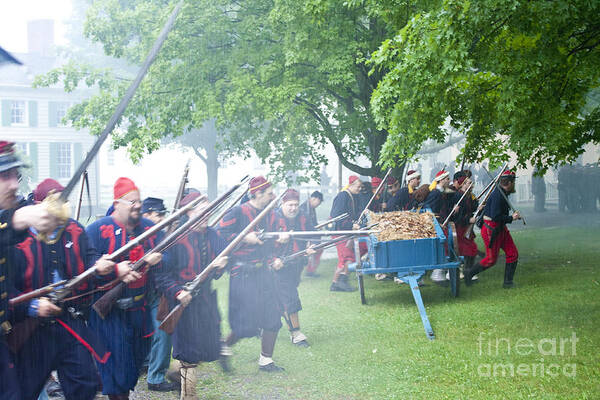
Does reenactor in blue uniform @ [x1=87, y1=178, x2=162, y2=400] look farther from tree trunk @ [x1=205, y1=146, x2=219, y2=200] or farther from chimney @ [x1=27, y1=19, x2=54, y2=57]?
chimney @ [x1=27, y1=19, x2=54, y2=57]

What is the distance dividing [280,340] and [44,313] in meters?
4.86

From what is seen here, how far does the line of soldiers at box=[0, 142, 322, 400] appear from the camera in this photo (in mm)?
4254

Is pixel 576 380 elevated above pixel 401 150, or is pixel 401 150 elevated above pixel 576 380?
pixel 401 150

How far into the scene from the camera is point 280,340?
8812 millimetres

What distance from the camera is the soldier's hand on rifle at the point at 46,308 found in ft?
14.1

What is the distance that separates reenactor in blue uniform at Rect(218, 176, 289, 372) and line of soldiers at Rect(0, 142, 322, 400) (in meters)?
0.01

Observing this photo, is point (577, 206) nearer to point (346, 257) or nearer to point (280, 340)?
point (346, 257)

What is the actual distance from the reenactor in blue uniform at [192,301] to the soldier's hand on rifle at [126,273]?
2.88 feet

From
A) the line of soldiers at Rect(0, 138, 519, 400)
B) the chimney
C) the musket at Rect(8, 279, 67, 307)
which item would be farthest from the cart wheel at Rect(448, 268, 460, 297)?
the chimney

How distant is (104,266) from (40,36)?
47.6 m

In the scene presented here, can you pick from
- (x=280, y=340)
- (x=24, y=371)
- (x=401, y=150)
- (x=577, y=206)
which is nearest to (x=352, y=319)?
(x=280, y=340)

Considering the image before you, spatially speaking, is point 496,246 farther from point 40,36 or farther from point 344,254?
point 40,36

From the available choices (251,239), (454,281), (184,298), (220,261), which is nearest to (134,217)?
(184,298)

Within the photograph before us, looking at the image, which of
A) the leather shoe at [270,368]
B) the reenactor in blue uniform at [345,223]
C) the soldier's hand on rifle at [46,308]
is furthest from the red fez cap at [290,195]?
the soldier's hand on rifle at [46,308]
